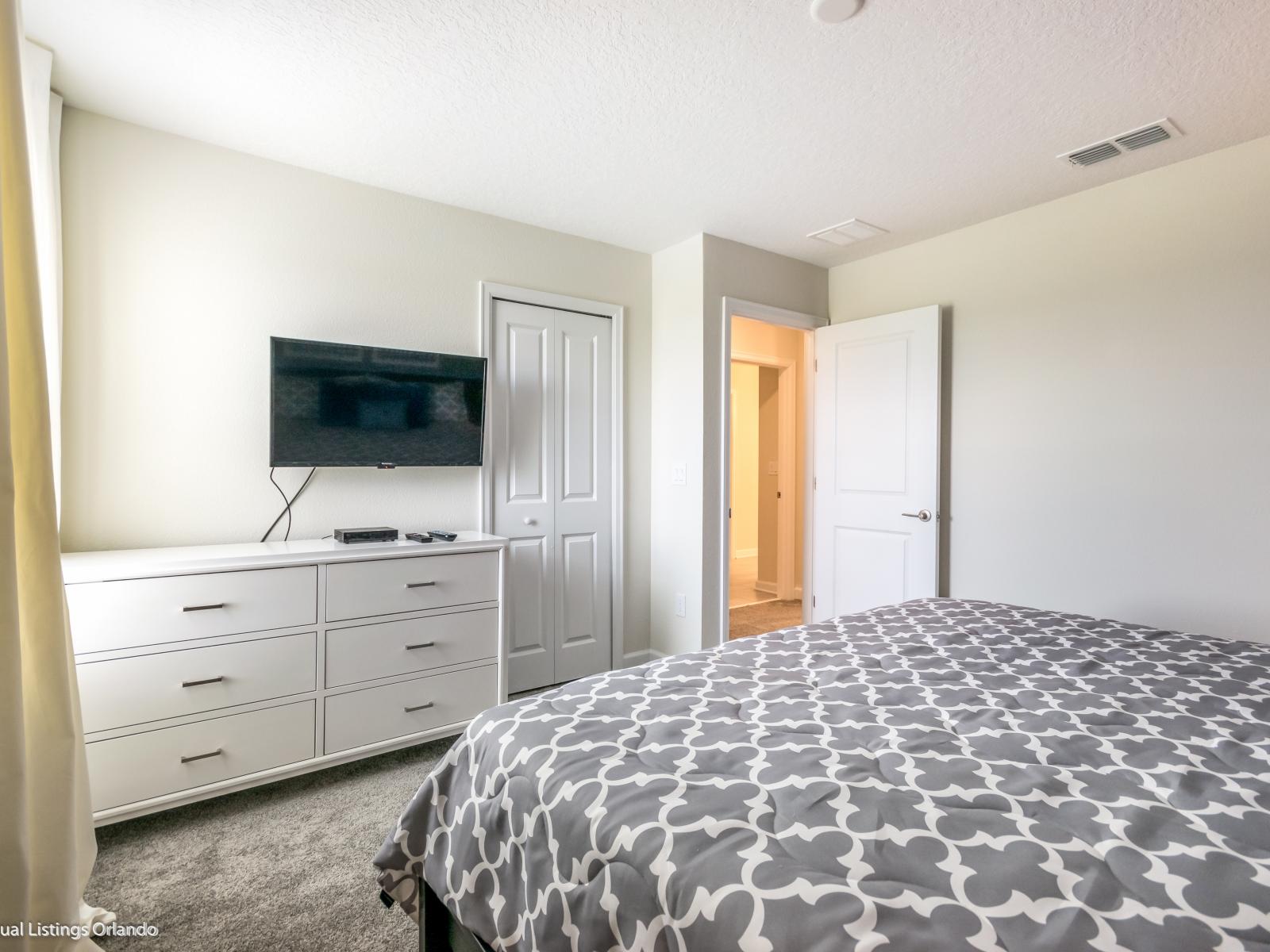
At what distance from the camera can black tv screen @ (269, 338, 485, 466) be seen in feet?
8.36

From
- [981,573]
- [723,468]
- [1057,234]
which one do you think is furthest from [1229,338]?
[723,468]

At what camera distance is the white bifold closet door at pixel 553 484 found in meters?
3.31

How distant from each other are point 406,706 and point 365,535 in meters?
0.71

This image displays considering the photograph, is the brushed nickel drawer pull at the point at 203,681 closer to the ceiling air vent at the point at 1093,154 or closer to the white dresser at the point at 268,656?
the white dresser at the point at 268,656

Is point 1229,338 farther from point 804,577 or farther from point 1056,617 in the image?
point 804,577

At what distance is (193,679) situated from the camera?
210cm

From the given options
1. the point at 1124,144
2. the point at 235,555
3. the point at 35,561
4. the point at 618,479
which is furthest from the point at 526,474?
the point at 1124,144

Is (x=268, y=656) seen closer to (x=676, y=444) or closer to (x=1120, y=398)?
(x=676, y=444)

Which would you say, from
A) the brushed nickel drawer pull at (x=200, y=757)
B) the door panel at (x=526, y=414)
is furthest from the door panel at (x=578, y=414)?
the brushed nickel drawer pull at (x=200, y=757)

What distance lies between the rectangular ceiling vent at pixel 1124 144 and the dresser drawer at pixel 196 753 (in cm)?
376

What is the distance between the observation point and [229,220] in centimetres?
258

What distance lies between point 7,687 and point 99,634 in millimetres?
1301

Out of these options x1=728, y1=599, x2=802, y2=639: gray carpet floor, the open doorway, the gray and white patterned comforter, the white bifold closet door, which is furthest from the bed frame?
the open doorway

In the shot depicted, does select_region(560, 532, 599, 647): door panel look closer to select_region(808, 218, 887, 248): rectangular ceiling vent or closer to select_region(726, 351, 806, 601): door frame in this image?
select_region(808, 218, 887, 248): rectangular ceiling vent
